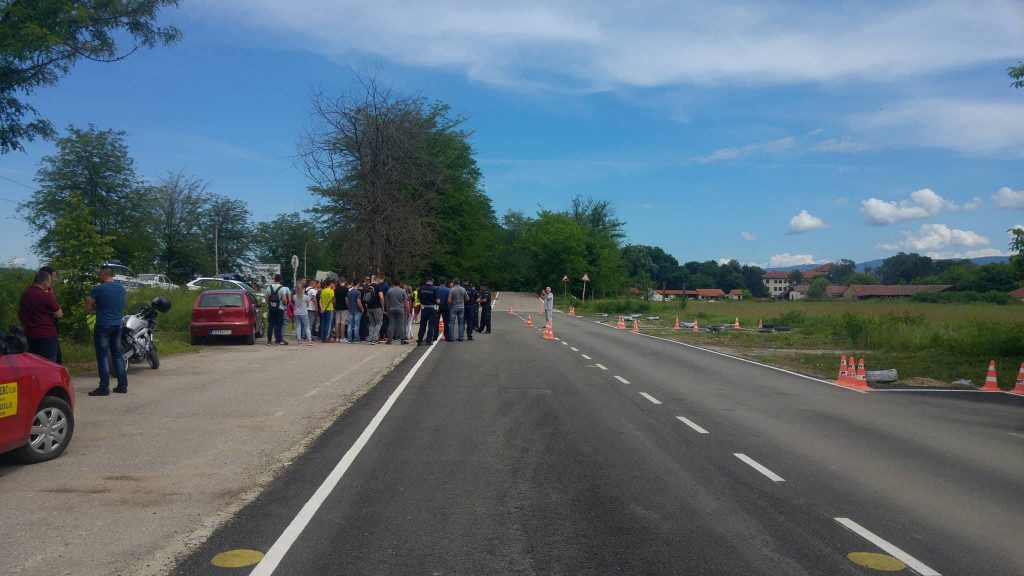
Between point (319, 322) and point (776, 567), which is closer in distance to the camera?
point (776, 567)

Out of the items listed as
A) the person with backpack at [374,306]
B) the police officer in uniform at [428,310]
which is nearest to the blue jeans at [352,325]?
the person with backpack at [374,306]

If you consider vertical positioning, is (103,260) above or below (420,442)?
above

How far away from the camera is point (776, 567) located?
16.0 ft

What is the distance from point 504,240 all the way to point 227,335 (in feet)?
357

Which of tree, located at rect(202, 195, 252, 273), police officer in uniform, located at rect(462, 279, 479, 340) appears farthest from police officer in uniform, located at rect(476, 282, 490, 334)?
tree, located at rect(202, 195, 252, 273)

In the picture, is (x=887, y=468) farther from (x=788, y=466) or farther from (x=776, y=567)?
(x=776, y=567)

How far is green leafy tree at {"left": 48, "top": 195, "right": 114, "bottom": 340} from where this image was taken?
15289 mm

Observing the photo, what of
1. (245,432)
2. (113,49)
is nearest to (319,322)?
(113,49)

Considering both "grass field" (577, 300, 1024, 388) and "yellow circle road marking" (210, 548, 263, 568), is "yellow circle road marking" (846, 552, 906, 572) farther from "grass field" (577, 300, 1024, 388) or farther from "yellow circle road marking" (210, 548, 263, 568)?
"grass field" (577, 300, 1024, 388)

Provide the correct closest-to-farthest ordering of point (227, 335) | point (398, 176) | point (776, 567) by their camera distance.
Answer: point (776, 567) < point (227, 335) < point (398, 176)

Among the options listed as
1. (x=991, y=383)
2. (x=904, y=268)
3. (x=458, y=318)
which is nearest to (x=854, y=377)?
(x=991, y=383)

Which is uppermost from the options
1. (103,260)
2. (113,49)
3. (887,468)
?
(113,49)

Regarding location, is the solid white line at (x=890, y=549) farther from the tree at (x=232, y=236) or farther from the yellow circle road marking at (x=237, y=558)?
the tree at (x=232, y=236)

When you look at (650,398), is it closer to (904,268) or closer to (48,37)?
(48,37)
